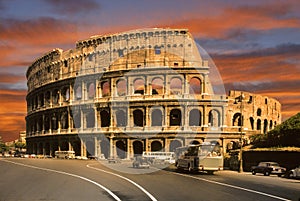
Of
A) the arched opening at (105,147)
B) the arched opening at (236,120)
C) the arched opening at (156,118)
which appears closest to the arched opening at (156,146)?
the arched opening at (156,118)

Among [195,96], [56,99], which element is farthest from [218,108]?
[56,99]

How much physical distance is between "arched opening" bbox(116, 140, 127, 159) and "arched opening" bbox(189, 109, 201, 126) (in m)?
10.7

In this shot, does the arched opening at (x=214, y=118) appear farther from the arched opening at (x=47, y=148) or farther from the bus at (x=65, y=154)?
the arched opening at (x=47, y=148)

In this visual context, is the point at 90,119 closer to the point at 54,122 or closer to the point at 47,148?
the point at 54,122

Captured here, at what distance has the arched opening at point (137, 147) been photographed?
66688mm

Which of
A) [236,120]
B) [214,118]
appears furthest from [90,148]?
[236,120]

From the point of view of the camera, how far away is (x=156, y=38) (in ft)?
215

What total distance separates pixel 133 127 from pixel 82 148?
9837mm

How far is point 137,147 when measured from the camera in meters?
67.4

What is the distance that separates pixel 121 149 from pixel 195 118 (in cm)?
1225

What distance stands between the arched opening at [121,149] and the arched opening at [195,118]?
10717 millimetres

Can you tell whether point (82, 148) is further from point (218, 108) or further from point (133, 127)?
point (218, 108)

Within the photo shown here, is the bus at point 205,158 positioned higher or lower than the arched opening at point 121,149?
higher

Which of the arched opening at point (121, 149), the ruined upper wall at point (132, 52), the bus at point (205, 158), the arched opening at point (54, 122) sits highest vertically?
the ruined upper wall at point (132, 52)
